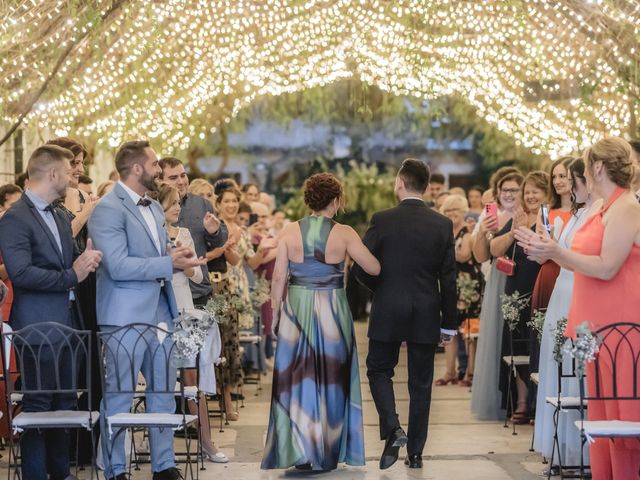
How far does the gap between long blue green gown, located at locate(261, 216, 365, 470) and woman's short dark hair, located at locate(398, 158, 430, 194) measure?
60 cm

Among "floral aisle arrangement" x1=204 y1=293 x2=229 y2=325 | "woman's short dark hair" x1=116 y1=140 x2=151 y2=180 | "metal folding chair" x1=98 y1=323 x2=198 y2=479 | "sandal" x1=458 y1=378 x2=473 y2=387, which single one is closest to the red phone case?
"floral aisle arrangement" x1=204 y1=293 x2=229 y2=325

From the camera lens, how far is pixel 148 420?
6.34m

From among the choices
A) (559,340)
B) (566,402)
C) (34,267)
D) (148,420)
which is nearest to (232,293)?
(34,267)

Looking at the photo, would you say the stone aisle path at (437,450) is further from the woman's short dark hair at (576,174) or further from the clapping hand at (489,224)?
the woman's short dark hair at (576,174)

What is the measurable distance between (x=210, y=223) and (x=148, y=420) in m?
2.83

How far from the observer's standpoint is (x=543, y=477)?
7.52 metres

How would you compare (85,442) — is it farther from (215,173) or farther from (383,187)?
(215,173)

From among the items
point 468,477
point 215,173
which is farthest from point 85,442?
point 215,173

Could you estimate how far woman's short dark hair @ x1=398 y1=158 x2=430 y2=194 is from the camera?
7.93 meters

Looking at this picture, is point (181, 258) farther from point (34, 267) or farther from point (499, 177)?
point (499, 177)

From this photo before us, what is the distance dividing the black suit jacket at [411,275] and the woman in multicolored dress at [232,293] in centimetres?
175

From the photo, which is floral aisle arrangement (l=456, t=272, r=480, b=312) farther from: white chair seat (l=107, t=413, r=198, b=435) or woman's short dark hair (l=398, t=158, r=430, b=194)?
white chair seat (l=107, t=413, r=198, b=435)

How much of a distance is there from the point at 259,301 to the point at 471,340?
7.05 ft

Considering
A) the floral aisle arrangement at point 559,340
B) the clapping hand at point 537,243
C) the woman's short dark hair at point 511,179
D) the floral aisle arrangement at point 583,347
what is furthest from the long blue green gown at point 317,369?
the woman's short dark hair at point 511,179
